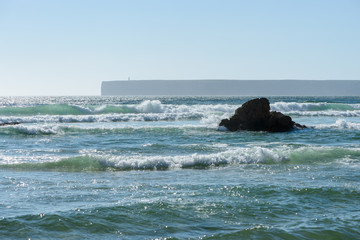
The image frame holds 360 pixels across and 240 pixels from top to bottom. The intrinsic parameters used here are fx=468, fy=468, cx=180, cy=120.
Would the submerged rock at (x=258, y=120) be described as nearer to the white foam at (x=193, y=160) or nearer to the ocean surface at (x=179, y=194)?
the ocean surface at (x=179, y=194)

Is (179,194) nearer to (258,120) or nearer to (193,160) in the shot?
(193,160)

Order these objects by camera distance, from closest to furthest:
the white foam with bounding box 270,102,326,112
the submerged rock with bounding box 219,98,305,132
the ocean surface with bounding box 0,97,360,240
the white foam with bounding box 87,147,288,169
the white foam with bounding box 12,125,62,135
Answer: the ocean surface with bounding box 0,97,360,240 < the white foam with bounding box 87,147,288,169 < the white foam with bounding box 12,125,62,135 < the submerged rock with bounding box 219,98,305,132 < the white foam with bounding box 270,102,326,112

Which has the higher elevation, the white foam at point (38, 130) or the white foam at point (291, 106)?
the white foam at point (291, 106)

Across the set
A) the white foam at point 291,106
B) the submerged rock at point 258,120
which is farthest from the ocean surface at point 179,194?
the white foam at point 291,106

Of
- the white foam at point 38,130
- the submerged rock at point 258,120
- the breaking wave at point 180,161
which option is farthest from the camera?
the submerged rock at point 258,120

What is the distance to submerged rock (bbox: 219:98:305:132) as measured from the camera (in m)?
21.8

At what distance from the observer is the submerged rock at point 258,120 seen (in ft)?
71.6

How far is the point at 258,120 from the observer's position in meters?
22.1

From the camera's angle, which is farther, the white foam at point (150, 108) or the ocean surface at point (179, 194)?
the white foam at point (150, 108)

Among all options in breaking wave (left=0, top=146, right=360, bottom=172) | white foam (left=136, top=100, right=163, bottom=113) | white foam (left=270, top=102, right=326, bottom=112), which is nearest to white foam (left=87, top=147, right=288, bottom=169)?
breaking wave (left=0, top=146, right=360, bottom=172)

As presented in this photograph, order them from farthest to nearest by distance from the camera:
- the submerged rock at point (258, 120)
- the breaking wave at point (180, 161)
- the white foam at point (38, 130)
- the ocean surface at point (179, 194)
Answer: the submerged rock at point (258, 120), the white foam at point (38, 130), the breaking wave at point (180, 161), the ocean surface at point (179, 194)

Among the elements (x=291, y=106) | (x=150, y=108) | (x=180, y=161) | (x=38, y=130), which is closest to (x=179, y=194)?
(x=180, y=161)

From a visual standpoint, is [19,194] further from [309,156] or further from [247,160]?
[309,156]

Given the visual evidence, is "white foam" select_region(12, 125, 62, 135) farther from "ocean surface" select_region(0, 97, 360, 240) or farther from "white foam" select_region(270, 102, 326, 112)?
"white foam" select_region(270, 102, 326, 112)
